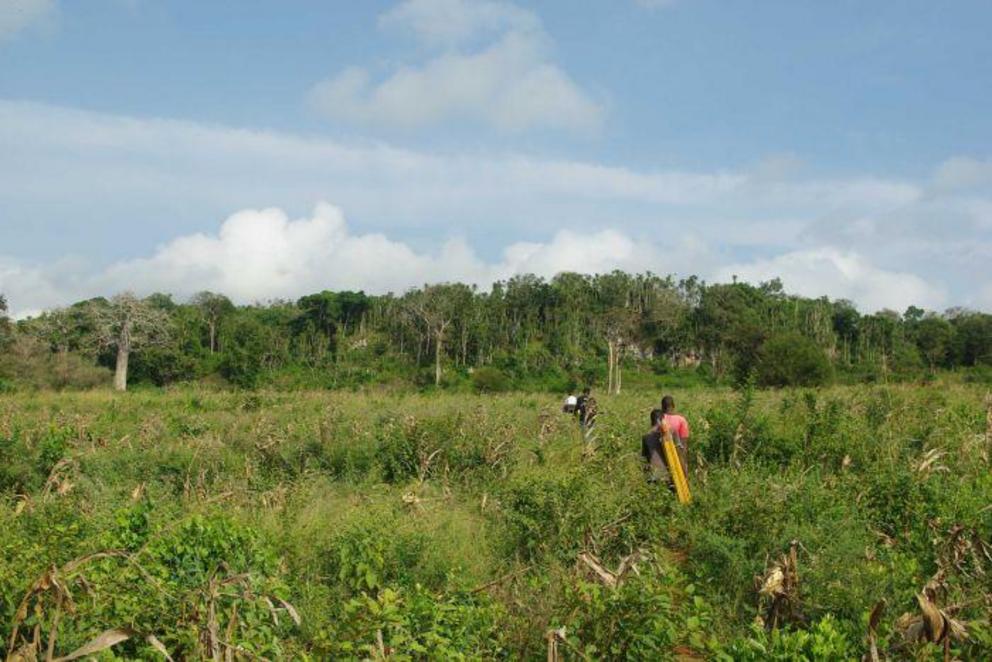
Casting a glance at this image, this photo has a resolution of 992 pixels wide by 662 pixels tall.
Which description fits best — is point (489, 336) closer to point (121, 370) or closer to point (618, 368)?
point (618, 368)

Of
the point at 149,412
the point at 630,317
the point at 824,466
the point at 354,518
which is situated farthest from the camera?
the point at 630,317

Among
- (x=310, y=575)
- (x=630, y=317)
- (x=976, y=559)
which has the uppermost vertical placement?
(x=630, y=317)

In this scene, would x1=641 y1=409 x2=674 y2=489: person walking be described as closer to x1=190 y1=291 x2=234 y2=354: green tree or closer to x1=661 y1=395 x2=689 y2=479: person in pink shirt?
x1=661 y1=395 x2=689 y2=479: person in pink shirt

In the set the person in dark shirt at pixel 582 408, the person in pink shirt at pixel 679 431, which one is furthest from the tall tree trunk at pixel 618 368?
the person in pink shirt at pixel 679 431

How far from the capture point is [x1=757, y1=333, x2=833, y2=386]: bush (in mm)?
30266

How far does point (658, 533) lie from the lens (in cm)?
682

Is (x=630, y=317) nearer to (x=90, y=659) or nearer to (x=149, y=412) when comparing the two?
(x=149, y=412)

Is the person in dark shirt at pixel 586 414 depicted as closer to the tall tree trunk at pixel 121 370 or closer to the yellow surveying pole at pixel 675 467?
the yellow surveying pole at pixel 675 467

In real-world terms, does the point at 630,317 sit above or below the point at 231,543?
above

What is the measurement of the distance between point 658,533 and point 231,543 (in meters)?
3.40

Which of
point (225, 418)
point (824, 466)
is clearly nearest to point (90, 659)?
point (824, 466)

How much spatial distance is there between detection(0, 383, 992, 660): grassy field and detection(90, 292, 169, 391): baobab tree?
34530 millimetres

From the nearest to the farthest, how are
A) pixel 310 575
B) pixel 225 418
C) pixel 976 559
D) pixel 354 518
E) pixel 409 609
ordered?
1. pixel 409 609
2. pixel 976 559
3. pixel 310 575
4. pixel 354 518
5. pixel 225 418

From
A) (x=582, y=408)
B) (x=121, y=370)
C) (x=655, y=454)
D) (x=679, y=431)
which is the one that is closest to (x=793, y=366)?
(x=582, y=408)
